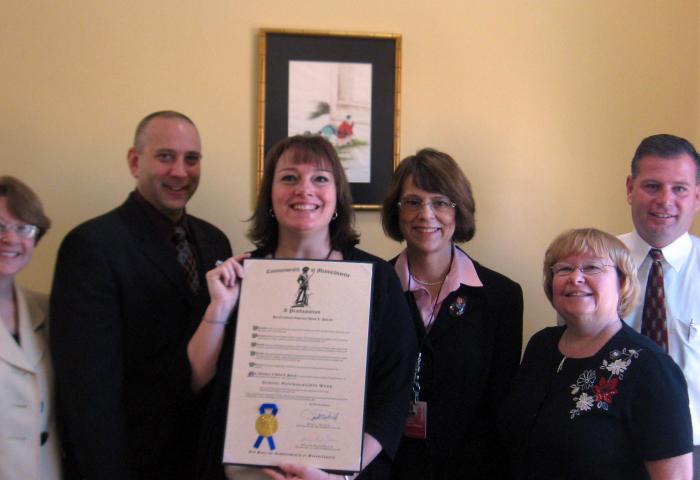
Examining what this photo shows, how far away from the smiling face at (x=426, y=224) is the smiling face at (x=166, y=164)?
76 centimetres

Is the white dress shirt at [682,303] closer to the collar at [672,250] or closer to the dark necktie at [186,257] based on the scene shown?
the collar at [672,250]

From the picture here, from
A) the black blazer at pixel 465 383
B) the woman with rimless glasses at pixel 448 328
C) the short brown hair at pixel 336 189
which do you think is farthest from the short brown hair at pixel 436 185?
the short brown hair at pixel 336 189

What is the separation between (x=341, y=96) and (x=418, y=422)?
134 centimetres

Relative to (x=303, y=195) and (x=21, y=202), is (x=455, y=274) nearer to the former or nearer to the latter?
(x=303, y=195)

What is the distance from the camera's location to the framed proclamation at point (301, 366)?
1.51 meters

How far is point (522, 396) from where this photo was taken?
1.79 metres

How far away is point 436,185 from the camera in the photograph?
2049 mm

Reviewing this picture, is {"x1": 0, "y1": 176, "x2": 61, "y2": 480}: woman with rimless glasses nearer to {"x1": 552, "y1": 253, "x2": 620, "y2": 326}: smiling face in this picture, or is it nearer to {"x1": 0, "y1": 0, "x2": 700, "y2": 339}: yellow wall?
{"x1": 0, "y1": 0, "x2": 700, "y2": 339}: yellow wall

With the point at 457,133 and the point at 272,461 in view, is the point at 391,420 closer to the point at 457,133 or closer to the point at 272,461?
the point at 272,461

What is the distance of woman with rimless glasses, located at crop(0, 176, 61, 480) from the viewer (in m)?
1.63

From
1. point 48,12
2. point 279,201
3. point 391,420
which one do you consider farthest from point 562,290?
point 48,12

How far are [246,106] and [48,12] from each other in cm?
87

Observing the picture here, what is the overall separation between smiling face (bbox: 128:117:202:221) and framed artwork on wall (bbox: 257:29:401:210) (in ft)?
1.42

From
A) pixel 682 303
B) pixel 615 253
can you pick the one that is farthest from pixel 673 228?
pixel 615 253
